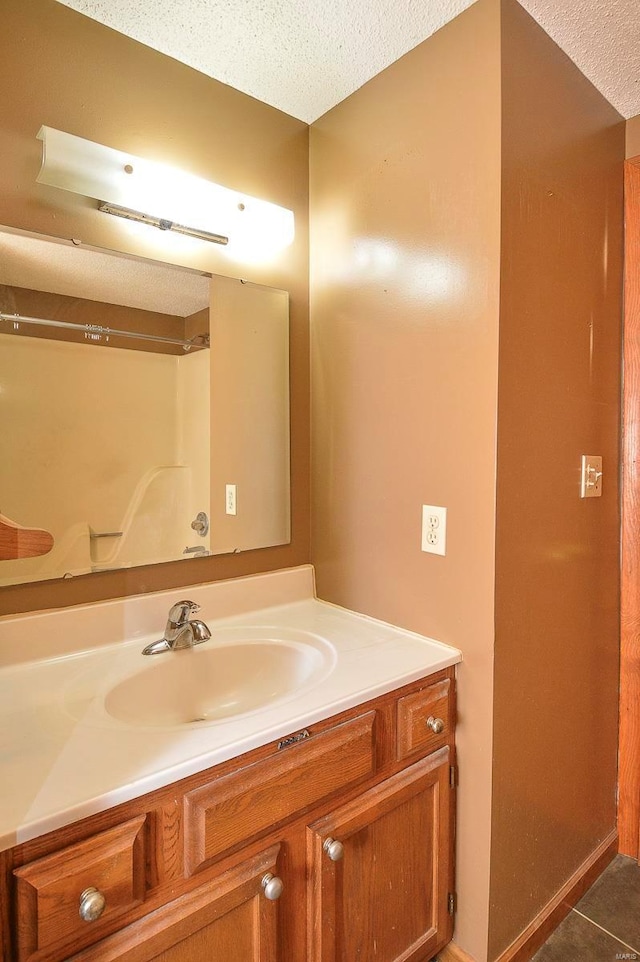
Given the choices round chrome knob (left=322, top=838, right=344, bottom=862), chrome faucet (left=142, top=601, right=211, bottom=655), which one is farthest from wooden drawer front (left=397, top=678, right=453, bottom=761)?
chrome faucet (left=142, top=601, right=211, bottom=655)

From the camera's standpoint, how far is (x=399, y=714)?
114 centimetres

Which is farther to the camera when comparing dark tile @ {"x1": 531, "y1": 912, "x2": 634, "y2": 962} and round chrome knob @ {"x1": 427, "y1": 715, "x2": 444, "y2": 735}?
dark tile @ {"x1": 531, "y1": 912, "x2": 634, "y2": 962}

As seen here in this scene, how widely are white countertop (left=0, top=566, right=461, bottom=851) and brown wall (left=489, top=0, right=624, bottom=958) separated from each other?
1.01ft

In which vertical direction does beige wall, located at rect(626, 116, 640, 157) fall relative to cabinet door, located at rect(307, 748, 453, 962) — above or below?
above

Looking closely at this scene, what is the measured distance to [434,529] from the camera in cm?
132

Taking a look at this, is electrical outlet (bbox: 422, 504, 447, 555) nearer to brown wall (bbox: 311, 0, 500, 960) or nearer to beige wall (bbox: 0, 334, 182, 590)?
brown wall (bbox: 311, 0, 500, 960)

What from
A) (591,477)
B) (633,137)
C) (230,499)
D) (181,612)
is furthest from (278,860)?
(633,137)

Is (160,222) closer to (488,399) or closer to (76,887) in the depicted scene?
(488,399)

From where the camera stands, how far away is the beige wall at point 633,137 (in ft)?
5.31

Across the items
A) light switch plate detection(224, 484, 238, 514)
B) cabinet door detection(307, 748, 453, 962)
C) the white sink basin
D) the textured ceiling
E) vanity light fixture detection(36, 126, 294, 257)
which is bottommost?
cabinet door detection(307, 748, 453, 962)

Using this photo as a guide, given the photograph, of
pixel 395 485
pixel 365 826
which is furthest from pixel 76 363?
pixel 365 826

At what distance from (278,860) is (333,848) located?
0.36ft

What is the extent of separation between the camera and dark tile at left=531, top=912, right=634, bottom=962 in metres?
1.34

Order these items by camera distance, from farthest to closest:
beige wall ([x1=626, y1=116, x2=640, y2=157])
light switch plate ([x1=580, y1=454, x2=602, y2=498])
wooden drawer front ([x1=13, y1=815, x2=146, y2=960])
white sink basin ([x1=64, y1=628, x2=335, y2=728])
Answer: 1. beige wall ([x1=626, y1=116, x2=640, y2=157])
2. light switch plate ([x1=580, y1=454, x2=602, y2=498])
3. white sink basin ([x1=64, y1=628, x2=335, y2=728])
4. wooden drawer front ([x1=13, y1=815, x2=146, y2=960])
